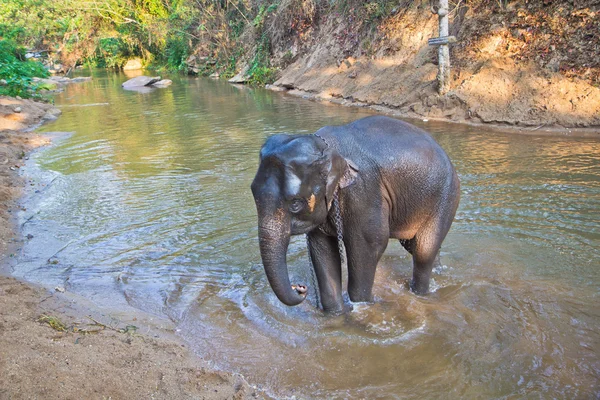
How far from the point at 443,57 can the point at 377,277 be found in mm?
9917

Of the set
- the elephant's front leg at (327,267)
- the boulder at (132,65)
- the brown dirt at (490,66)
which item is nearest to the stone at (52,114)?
the brown dirt at (490,66)

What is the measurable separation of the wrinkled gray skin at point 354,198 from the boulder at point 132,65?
4538 cm

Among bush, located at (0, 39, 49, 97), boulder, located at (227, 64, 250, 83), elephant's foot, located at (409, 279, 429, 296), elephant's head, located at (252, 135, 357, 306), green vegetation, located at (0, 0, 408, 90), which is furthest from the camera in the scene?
boulder, located at (227, 64, 250, 83)

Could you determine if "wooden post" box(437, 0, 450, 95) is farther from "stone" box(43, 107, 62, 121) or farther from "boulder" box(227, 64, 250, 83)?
"boulder" box(227, 64, 250, 83)

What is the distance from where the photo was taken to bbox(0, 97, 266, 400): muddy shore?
328 centimetres

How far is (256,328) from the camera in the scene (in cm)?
480

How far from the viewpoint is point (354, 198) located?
412 cm

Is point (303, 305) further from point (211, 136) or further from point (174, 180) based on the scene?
point (211, 136)

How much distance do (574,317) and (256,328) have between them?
2.86 meters

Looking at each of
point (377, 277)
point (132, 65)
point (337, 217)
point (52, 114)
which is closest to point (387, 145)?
point (337, 217)

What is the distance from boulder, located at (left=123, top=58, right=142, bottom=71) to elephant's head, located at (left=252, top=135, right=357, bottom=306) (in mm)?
45890

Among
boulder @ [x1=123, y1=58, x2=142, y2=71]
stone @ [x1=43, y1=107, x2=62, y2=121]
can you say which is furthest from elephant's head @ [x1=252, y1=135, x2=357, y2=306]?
boulder @ [x1=123, y1=58, x2=142, y2=71]

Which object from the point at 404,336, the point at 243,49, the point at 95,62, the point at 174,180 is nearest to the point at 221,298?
the point at 404,336

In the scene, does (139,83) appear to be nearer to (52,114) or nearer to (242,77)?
(242,77)
